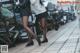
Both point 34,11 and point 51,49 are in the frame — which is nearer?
point 51,49

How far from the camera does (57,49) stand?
21.6ft

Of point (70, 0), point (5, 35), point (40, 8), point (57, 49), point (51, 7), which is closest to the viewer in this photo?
point (57, 49)

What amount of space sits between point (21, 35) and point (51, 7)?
5759mm

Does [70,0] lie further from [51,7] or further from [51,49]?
[51,49]

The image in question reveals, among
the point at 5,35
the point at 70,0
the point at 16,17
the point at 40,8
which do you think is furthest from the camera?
the point at 70,0

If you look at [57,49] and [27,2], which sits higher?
[27,2]

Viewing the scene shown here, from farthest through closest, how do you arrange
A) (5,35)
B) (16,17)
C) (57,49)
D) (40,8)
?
(16,17) < (40,8) < (5,35) < (57,49)

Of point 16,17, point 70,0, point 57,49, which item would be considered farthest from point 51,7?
point 70,0

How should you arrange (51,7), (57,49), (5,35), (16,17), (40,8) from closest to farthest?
(57,49) → (5,35) → (40,8) → (16,17) → (51,7)

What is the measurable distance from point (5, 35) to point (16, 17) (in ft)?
4.01

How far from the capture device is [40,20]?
7.98m

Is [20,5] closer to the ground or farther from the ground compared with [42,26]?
farther from the ground

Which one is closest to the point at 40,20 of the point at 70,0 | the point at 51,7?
the point at 51,7

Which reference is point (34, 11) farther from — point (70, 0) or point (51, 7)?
point (70, 0)
